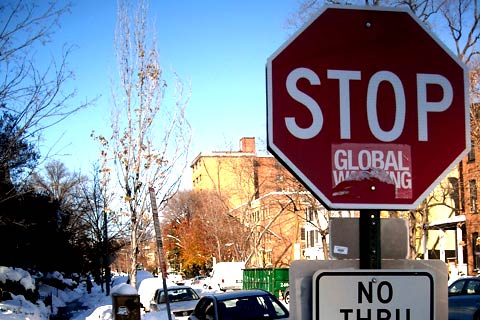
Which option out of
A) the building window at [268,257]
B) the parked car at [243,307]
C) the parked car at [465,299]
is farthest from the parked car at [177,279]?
the parked car at [243,307]

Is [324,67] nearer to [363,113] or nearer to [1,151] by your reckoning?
[363,113]

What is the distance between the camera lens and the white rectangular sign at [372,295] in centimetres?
241

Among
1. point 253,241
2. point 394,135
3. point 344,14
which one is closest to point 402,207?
point 394,135

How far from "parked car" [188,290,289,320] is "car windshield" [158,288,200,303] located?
28.5 ft

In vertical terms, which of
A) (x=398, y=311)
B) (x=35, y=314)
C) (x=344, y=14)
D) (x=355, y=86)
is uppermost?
(x=344, y=14)

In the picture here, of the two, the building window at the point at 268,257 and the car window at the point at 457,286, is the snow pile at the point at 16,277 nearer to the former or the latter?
the car window at the point at 457,286

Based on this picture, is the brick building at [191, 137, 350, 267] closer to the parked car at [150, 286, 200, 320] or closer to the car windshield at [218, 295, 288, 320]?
the parked car at [150, 286, 200, 320]

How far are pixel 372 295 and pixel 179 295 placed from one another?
19837 millimetres

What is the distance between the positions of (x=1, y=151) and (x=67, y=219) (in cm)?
2932

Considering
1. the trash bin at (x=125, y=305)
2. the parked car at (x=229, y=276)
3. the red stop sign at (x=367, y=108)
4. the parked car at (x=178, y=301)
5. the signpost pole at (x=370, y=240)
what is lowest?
the parked car at (x=229, y=276)

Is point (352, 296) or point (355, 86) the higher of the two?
point (355, 86)

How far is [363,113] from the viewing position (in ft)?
8.19

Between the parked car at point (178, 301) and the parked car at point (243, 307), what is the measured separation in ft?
24.4

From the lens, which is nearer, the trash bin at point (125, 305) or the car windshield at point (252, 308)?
the car windshield at point (252, 308)
